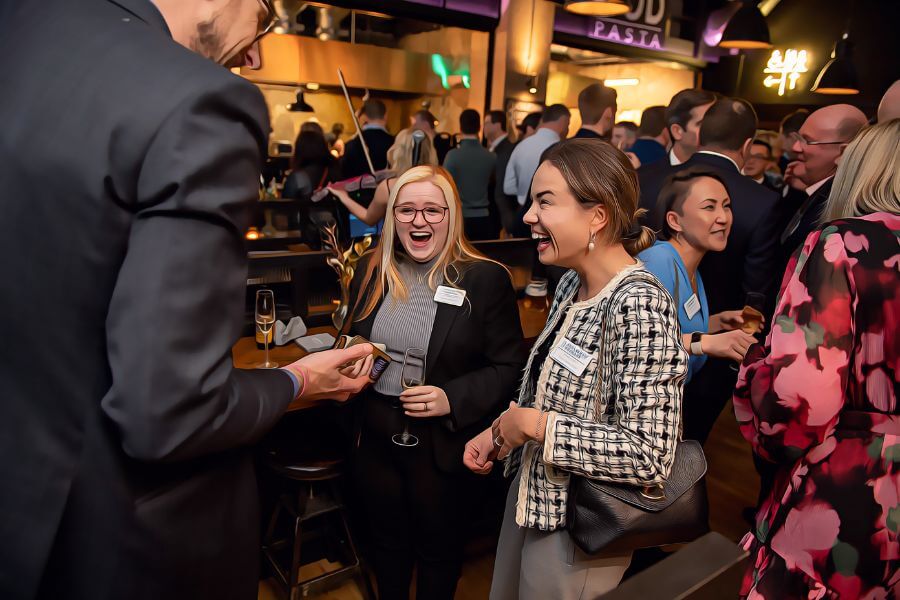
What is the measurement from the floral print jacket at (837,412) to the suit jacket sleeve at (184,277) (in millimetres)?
1037

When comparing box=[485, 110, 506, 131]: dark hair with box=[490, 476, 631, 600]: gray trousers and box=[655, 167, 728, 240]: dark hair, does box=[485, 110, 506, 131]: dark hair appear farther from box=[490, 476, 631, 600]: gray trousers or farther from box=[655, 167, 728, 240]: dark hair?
box=[490, 476, 631, 600]: gray trousers

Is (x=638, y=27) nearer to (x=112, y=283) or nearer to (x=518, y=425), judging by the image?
(x=518, y=425)

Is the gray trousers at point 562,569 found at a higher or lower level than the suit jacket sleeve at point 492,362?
lower

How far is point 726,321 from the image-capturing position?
2217 millimetres

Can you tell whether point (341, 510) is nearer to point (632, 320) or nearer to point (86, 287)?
point (632, 320)

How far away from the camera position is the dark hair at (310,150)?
5.55 meters

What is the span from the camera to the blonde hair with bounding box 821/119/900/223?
1262 mm

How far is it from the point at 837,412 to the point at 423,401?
1051 mm

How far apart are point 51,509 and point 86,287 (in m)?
0.30

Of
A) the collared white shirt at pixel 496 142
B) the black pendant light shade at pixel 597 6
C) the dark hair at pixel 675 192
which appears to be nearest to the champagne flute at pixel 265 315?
the dark hair at pixel 675 192

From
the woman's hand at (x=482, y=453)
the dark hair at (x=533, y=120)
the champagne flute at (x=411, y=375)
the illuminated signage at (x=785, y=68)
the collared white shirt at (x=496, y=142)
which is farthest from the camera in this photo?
the illuminated signage at (x=785, y=68)

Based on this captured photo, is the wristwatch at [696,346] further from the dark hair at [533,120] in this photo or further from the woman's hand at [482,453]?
the dark hair at [533,120]

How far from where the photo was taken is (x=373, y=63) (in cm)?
966


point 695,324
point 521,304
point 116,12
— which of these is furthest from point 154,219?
point 521,304
